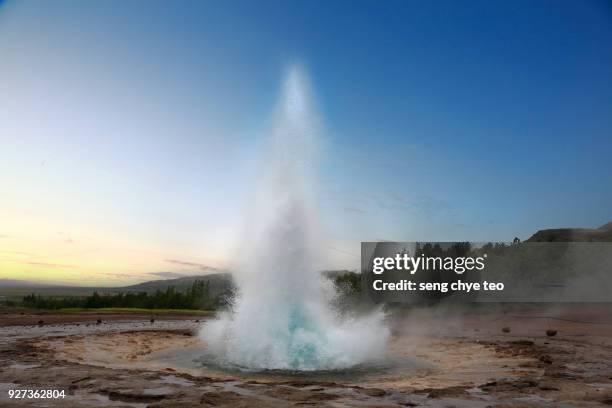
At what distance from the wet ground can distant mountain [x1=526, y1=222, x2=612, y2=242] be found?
49.3m

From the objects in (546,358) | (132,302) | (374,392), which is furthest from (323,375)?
(132,302)

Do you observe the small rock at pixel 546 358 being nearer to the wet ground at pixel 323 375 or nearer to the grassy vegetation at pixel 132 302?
the wet ground at pixel 323 375

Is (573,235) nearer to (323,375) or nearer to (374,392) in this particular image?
(323,375)

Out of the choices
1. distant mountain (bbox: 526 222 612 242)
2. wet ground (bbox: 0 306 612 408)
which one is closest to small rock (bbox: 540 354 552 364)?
wet ground (bbox: 0 306 612 408)

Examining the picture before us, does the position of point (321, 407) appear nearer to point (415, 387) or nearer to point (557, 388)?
point (415, 387)

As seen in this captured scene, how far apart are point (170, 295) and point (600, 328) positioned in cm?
4628

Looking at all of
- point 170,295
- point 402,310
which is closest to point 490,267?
point 402,310

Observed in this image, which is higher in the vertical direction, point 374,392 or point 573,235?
point 573,235

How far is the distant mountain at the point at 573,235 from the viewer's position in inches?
2589

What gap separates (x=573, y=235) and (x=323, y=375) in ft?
231

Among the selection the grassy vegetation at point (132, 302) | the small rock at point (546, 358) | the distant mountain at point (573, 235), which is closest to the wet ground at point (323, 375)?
the small rock at point (546, 358)

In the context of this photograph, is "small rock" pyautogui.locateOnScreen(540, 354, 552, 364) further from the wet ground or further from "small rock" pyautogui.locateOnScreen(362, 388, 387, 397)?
"small rock" pyautogui.locateOnScreen(362, 388, 387, 397)

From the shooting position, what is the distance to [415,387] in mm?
11000

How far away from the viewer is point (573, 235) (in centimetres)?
7062
